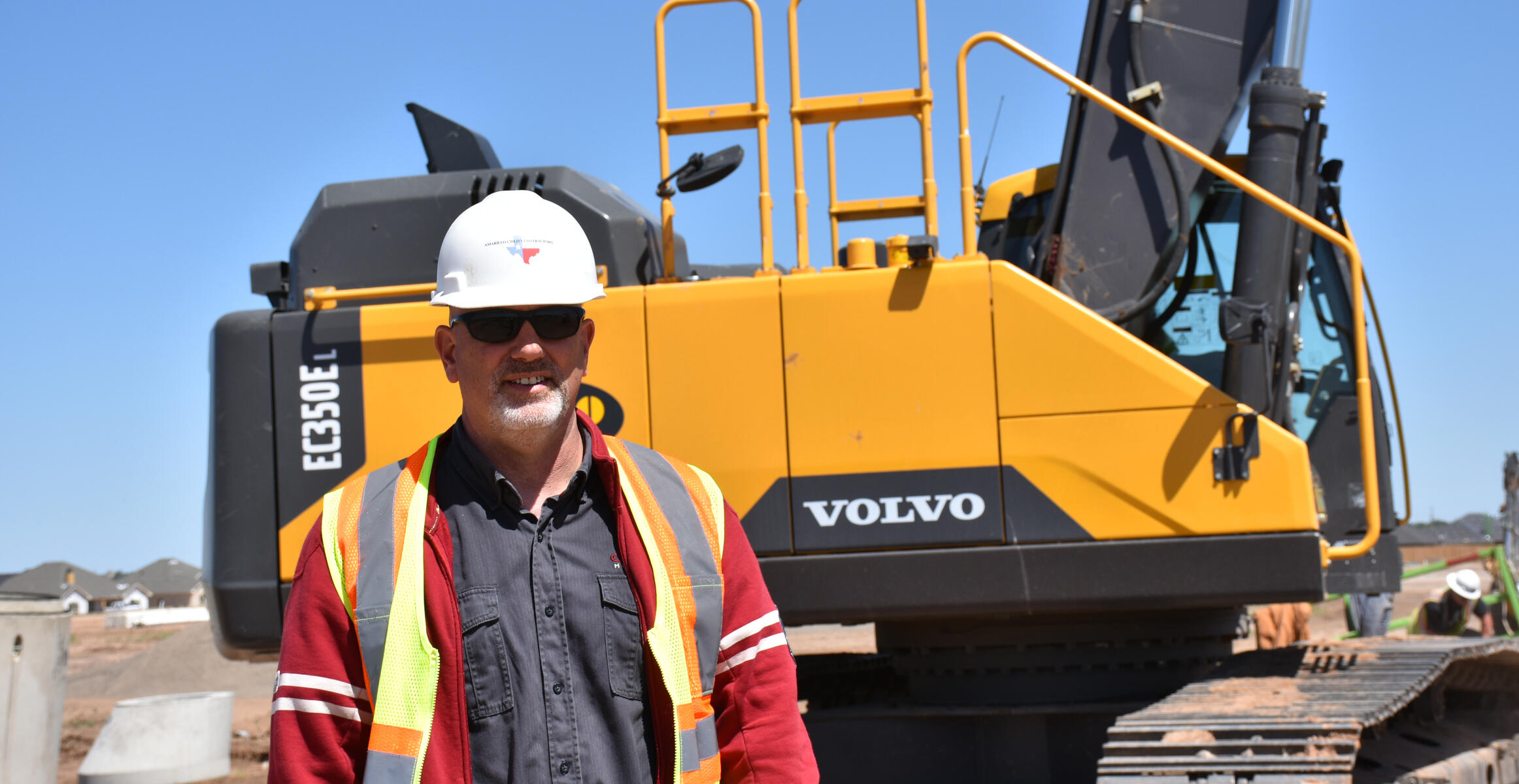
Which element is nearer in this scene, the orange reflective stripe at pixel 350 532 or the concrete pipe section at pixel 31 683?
the orange reflective stripe at pixel 350 532

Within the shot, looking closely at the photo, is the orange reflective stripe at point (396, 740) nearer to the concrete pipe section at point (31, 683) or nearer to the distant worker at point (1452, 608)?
the concrete pipe section at point (31, 683)

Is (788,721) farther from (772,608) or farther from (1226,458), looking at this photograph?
(1226,458)

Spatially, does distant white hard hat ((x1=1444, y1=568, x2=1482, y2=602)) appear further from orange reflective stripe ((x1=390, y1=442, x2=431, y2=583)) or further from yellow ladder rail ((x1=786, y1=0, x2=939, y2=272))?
orange reflective stripe ((x1=390, y1=442, x2=431, y2=583))

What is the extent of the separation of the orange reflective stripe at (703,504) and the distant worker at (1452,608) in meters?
12.5

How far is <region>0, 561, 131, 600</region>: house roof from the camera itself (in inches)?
2135

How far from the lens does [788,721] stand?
234 cm

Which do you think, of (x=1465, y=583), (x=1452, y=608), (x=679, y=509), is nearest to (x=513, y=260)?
(x=679, y=509)

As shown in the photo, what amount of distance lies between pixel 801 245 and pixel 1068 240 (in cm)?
121

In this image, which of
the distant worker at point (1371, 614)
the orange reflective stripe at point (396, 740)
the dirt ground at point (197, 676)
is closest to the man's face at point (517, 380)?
the orange reflective stripe at point (396, 740)

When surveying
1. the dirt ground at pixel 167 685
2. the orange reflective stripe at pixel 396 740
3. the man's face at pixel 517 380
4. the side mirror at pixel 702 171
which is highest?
the side mirror at pixel 702 171

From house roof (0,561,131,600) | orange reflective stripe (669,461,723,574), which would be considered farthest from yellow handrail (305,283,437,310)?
house roof (0,561,131,600)

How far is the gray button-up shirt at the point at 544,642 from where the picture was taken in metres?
2.14

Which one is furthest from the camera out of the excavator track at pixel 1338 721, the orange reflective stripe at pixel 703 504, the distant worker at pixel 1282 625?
the distant worker at pixel 1282 625

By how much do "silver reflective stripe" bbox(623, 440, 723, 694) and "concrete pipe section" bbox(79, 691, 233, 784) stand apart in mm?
9038
